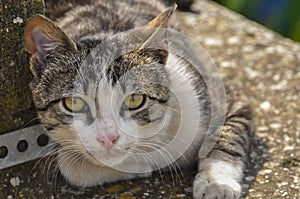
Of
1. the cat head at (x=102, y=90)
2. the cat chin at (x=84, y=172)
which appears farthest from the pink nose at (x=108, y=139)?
the cat chin at (x=84, y=172)

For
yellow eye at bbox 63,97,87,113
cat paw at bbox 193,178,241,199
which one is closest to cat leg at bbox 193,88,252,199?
cat paw at bbox 193,178,241,199

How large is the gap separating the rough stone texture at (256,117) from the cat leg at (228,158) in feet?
0.24

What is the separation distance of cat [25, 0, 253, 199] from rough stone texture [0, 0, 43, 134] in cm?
8

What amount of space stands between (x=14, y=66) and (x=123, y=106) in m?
0.45

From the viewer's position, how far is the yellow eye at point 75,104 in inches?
91.7

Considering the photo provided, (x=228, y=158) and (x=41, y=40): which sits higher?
(x=41, y=40)

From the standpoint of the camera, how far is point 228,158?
2658mm

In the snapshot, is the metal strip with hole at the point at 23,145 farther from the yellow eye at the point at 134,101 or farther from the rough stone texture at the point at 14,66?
the yellow eye at the point at 134,101

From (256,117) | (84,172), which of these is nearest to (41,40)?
(84,172)

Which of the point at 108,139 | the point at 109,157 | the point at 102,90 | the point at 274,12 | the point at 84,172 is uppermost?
the point at 102,90

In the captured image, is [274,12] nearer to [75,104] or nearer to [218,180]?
[218,180]

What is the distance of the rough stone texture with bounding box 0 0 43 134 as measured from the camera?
7.89 feet

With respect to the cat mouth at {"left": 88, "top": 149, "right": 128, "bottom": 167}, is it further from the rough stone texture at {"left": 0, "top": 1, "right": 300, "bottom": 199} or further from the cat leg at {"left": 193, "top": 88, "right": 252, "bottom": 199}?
the cat leg at {"left": 193, "top": 88, "right": 252, "bottom": 199}

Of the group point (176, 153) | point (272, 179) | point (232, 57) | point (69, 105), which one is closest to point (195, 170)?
point (176, 153)
